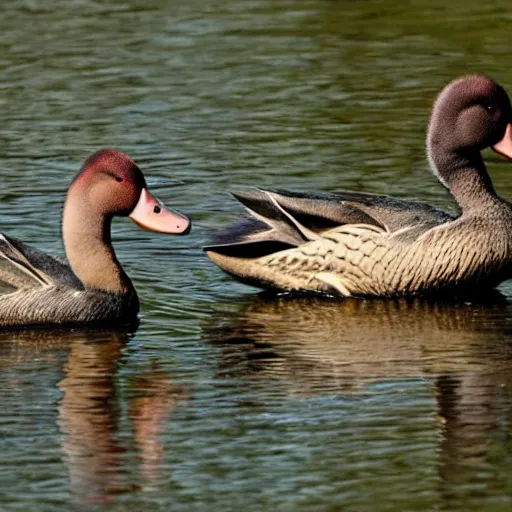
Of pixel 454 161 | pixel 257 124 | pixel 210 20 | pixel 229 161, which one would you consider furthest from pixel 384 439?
pixel 210 20

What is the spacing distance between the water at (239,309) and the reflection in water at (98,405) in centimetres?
2

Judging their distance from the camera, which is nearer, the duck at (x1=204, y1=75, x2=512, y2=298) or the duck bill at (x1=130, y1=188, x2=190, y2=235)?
the duck bill at (x1=130, y1=188, x2=190, y2=235)

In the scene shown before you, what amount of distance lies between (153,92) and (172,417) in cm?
716

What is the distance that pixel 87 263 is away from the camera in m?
10.6

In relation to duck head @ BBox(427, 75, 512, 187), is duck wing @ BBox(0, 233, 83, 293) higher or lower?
lower

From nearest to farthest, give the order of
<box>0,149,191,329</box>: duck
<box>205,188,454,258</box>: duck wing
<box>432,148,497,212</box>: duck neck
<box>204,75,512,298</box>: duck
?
1. <box>0,149,191,329</box>: duck
2. <box>204,75,512,298</box>: duck
3. <box>205,188,454,258</box>: duck wing
4. <box>432,148,497,212</box>: duck neck

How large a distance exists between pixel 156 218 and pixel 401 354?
1702 millimetres

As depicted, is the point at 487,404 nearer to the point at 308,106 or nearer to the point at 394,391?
the point at 394,391

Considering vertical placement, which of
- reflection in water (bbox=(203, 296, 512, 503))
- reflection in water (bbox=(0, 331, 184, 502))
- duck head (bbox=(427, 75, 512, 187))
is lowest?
reflection in water (bbox=(203, 296, 512, 503))

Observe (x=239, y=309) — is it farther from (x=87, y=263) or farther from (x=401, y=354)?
(x=401, y=354)

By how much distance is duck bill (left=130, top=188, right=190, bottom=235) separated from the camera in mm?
10633

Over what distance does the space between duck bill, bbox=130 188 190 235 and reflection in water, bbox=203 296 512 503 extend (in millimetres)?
547

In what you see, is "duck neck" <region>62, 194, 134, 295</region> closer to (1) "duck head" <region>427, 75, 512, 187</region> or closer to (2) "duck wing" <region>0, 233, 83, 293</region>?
(2) "duck wing" <region>0, 233, 83, 293</region>

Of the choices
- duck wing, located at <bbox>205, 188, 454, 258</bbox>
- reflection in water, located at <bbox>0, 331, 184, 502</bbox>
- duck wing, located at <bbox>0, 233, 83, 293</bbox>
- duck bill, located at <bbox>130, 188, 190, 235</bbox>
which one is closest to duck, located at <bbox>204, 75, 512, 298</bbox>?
duck wing, located at <bbox>205, 188, 454, 258</bbox>
